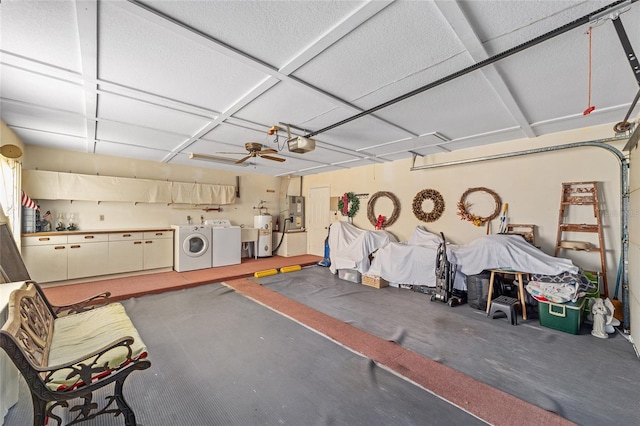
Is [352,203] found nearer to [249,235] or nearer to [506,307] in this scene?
[249,235]

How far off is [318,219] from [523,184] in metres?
5.06

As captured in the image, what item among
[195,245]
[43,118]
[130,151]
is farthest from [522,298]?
[130,151]

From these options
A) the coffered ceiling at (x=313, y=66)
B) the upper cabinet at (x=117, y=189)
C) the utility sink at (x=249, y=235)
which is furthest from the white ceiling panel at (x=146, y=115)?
the utility sink at (x=249, y=235)

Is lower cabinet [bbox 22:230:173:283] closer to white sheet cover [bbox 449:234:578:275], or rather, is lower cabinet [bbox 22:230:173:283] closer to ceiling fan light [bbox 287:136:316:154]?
ceiling fan light [bbox 287:136:316:154]

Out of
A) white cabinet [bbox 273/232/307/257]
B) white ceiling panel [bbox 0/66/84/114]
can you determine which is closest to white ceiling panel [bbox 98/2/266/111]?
white ceiling panel [bbox 0/66/84/114]

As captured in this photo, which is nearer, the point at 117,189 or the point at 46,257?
the point at 46,257

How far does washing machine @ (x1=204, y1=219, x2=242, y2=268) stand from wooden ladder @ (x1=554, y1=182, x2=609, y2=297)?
6.37m

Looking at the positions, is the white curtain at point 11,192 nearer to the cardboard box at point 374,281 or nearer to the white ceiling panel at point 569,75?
the cardboard box at point 374,281

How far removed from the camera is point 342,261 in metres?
5.63

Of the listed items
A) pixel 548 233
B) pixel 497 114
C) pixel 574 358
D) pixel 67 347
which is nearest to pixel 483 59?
pixel 497 114

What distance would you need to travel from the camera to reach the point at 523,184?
4.20 metres

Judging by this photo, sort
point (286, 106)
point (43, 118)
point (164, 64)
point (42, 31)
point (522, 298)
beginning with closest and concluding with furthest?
point (42, 31), point (164, 64), point (286, 106), point (43, 118), point (522, 298)

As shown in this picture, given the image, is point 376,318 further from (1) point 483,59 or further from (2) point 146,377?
(1) point 483,59

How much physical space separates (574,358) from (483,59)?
9.84ft
